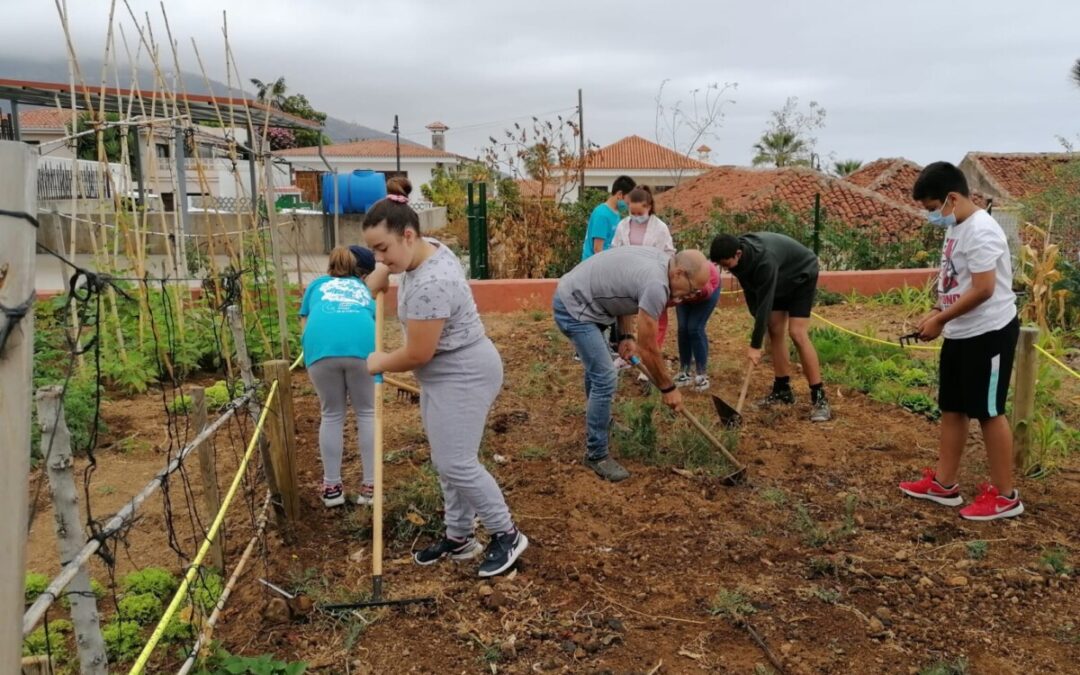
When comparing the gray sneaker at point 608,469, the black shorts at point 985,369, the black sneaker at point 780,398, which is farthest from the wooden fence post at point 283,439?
the black sneaker at point 780,398

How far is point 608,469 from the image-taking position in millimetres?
4273

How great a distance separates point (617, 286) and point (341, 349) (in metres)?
1.40

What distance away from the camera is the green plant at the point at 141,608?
3068mm

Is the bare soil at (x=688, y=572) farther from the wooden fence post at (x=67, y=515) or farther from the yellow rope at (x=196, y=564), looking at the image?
the wooden fence post at (x=67, y=515)

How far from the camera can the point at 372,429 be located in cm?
383

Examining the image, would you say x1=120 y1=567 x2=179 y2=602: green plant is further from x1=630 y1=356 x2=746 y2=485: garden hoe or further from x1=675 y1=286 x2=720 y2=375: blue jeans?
x1=675 y1=286 x2=720 y2=375: blue jeans

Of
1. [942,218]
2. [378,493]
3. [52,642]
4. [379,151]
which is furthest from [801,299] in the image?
[379,151]

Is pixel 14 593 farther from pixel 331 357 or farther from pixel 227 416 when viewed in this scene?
pixel 331 357

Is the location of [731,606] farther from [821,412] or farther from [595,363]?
[821,412]

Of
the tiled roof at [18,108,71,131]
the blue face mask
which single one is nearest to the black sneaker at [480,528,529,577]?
the blue face mask

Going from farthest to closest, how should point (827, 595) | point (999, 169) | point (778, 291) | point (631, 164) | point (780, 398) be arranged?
point (631, 164) < point (999, 169) < point (780, 398) < point (778, 291) < point (827, 595)

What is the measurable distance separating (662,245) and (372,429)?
9.65 ft

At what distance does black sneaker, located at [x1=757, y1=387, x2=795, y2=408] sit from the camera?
215 inches

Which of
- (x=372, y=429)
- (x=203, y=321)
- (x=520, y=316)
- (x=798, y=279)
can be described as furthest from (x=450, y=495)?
(x=520, y=316)
